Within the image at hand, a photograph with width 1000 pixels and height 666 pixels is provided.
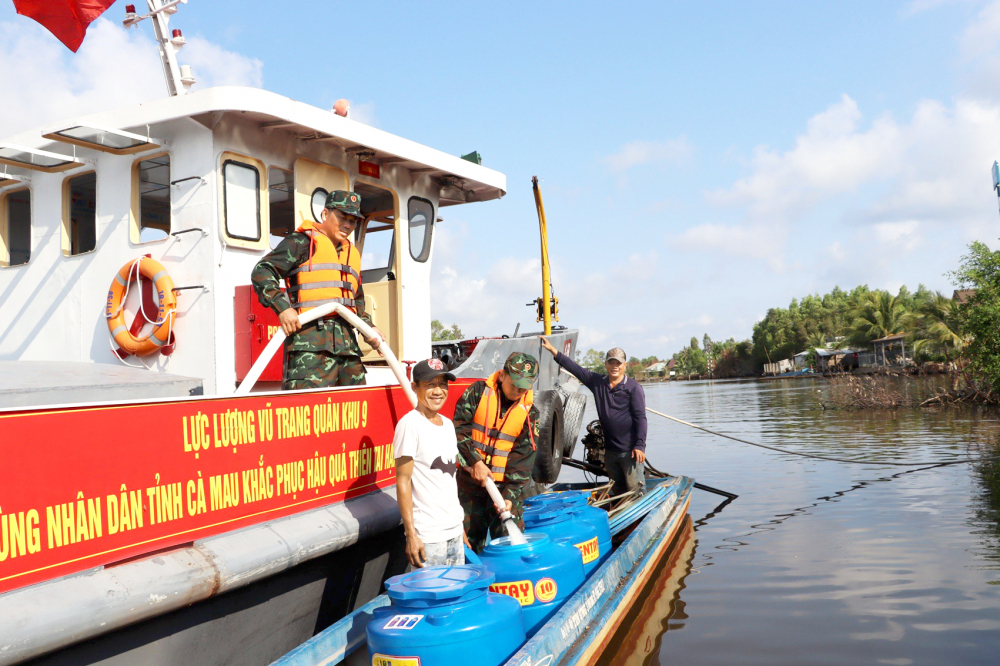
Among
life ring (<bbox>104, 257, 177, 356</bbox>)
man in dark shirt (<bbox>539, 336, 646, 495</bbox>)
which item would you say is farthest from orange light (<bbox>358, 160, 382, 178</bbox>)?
man in dark shirt (<bbox>539, 336, 646, 495</bbox>)

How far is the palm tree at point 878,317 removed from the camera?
5806 cm

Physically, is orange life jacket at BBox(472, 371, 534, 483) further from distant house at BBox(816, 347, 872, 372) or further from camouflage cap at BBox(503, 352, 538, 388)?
distant house at BBox(816, 347, 872, 372)

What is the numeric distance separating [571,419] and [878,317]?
5739cm

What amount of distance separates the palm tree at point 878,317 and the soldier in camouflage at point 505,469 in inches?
2379

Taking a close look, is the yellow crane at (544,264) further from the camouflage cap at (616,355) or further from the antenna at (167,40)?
the antenna at (167,40)

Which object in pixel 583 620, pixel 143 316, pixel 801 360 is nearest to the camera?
pixel 583 620

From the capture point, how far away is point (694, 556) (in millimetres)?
7359

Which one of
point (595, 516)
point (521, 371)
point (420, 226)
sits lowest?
point (595, 516)

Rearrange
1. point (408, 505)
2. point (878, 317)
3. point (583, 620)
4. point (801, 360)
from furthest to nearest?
1. point (801, 360)
2. point (878, 317)
3. point (583, 620)
4. point (408, 505)

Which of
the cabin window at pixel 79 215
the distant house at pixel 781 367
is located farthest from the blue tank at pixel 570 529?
the distant house at pixel 781 367

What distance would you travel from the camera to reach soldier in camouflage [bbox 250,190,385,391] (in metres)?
4.18

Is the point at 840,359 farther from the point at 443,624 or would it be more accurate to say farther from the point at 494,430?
the point at 443,624

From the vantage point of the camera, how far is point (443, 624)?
3.01 metres

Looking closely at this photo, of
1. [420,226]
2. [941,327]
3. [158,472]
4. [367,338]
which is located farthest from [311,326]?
[941,327]
